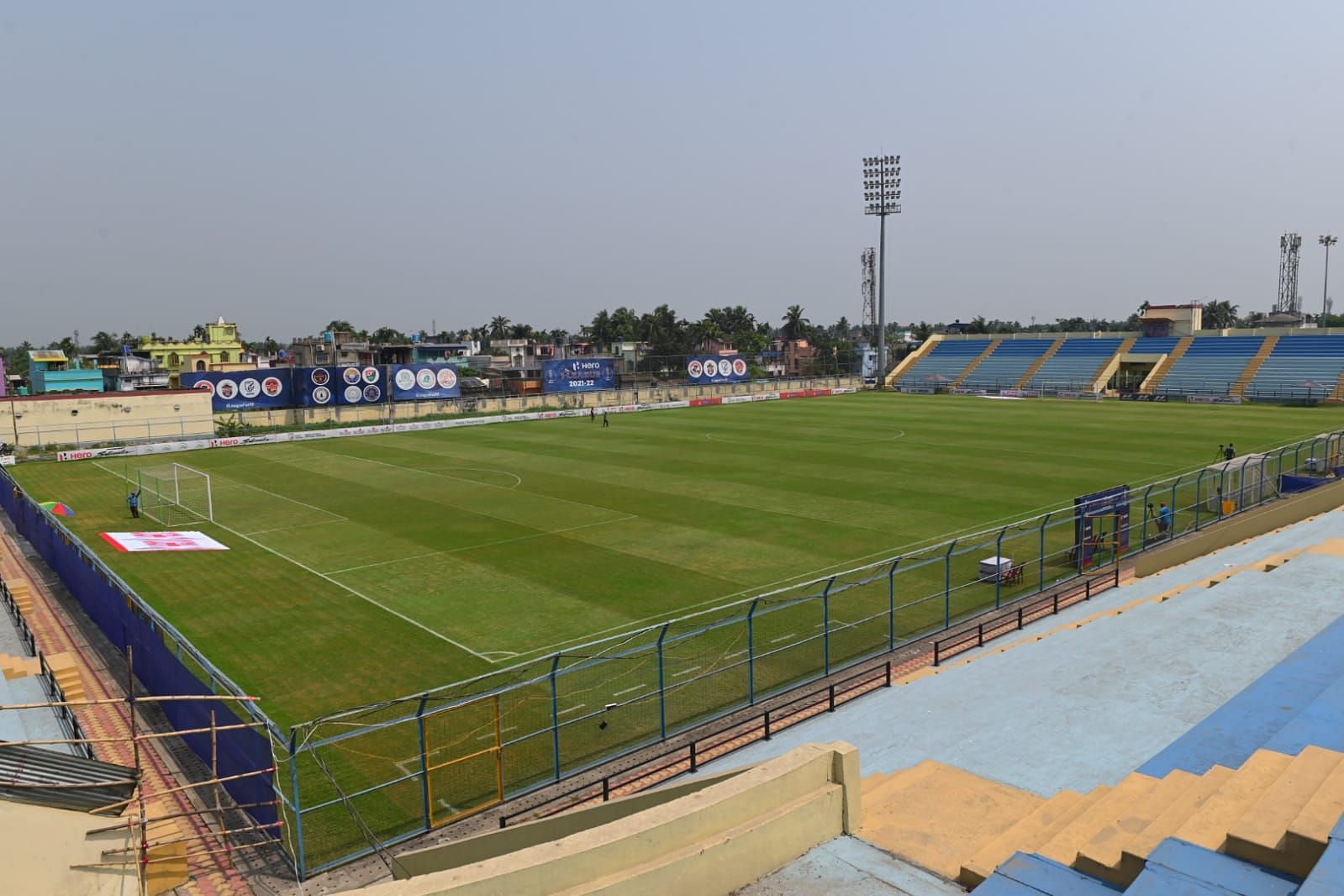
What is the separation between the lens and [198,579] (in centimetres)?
2686

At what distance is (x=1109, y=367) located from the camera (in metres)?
90.8

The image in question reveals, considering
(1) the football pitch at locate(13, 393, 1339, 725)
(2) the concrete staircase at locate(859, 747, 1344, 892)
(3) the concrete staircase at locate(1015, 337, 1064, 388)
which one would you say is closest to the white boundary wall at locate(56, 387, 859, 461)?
(1) the football pitch at locate(13, 393, 1339, 725)

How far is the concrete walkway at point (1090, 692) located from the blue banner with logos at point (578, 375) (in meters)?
67.7

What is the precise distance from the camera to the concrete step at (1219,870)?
19.7ft

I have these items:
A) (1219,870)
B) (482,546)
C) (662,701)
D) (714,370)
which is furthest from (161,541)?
(714,370)

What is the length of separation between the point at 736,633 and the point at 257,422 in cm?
5726

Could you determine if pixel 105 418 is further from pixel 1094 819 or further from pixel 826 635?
pixel 1094 819

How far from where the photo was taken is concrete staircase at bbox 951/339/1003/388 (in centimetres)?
9981

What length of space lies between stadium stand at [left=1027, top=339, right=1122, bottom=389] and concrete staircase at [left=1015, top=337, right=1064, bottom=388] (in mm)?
344

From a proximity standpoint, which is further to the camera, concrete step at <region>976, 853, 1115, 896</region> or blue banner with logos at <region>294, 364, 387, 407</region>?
blue banner with logos at <region>294, 364, 387, 407</region>

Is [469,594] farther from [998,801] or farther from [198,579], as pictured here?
[998,801]

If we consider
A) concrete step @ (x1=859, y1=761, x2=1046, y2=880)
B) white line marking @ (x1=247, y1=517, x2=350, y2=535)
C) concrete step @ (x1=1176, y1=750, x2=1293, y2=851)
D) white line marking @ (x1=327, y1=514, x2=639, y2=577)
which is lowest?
white line marking @ (x1=327, y1=514, x2=639, y2=577)

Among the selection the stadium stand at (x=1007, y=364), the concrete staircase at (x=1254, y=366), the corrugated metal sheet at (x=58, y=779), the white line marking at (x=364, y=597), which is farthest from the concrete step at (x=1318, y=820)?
the stadium stand at (x=1007, y=364)

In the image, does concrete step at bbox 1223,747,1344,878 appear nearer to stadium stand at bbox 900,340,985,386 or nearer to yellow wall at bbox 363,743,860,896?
yellow wall at bbox 363,743,860,896
